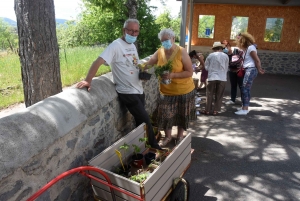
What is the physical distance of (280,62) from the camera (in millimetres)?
11633

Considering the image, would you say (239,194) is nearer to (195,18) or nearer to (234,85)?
(234,85)

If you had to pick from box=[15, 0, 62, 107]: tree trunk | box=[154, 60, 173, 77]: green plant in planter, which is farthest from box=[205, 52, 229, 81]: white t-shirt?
box=[15, 0, 62, 107]: tree trunk

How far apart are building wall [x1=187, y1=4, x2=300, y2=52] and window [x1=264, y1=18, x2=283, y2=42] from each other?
147 millimetres

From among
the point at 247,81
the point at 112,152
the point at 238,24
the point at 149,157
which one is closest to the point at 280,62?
the point at 238,24

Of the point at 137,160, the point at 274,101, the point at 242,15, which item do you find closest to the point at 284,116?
the point at 274,101

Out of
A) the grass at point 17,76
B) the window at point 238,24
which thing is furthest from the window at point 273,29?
the grass at point 17,76

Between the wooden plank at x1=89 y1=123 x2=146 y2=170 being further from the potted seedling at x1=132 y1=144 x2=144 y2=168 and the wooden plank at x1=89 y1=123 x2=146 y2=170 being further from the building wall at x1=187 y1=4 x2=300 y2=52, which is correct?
the building wall at x1=187 y1=4 x2=300 y2=52

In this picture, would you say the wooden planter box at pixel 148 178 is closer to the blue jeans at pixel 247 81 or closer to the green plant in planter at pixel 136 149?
the green plant in planter at pixel 136 149

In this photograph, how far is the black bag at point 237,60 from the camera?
6.02 m

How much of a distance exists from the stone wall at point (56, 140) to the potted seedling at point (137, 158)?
41cm

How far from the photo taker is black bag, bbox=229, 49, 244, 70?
6016 millimetres

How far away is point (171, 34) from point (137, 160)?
1.76 m

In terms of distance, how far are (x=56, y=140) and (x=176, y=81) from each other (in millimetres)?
2180

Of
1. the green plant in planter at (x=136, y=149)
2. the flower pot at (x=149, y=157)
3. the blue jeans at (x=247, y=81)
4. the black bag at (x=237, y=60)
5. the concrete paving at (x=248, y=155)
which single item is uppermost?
the black bag at (x=237, y=60)
